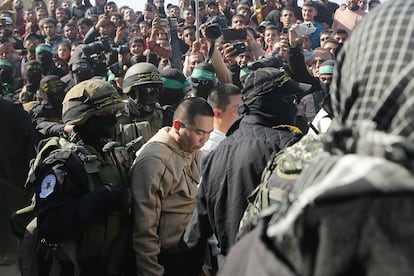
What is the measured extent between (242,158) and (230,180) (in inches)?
4.7

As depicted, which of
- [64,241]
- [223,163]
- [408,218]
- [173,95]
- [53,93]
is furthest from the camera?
[53,93]

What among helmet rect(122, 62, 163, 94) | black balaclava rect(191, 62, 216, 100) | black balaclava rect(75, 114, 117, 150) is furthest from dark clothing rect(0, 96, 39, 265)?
black balaclava rect(75, 114, 117, 150)

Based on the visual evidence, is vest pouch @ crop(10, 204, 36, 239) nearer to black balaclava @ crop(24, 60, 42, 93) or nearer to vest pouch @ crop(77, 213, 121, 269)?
vest pouch @ crop(77, 213, 121, 269)

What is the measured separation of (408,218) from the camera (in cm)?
81

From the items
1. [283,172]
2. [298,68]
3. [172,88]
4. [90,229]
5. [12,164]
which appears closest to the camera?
[283,172]

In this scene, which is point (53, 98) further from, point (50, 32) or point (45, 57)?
point (50, 32)

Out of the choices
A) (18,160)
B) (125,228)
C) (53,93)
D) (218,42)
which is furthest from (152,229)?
(218,42)

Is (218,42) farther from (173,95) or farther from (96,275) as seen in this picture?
(96,275)

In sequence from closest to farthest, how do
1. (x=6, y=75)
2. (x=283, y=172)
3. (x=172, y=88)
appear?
(x=283, y=172) → (x=172, y=88) → (x=6, y=75)

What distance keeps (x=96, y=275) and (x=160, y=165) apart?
707 millimetres

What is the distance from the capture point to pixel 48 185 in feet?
10.6

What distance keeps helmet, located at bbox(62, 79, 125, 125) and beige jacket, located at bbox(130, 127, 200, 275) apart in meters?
0.36

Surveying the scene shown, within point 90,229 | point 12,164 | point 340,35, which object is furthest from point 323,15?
point 90,229

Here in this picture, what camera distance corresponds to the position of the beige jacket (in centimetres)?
348
